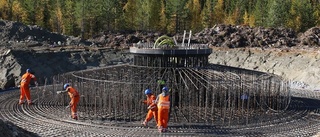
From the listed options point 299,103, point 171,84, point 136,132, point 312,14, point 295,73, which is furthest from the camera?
point 312,14

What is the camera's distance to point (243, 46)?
34188 millimetres

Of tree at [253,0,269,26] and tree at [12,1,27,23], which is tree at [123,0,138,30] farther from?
tree at [253,0,269,26]

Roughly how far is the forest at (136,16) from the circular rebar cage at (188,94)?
37.5m

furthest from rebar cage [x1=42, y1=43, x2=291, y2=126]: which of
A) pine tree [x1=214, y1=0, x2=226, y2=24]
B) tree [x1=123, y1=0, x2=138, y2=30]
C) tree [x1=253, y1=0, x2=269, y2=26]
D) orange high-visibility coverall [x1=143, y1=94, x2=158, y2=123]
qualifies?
pine tree [x1=214, y1=0, x2=226, y2=24]

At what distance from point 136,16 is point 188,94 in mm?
44639

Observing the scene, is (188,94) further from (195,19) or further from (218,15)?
(218,15)

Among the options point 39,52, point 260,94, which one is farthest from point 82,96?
point 39,52

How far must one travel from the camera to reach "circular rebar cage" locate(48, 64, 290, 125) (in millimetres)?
13336

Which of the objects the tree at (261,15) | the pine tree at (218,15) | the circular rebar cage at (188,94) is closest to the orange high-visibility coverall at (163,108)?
the circular rebar cage at (188,94)

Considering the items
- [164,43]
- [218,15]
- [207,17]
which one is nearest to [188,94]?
[164,43]

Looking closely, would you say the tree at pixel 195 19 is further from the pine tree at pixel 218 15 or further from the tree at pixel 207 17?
the pine tree at pixel 218 15

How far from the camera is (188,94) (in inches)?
548

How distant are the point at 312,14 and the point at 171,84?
167ft

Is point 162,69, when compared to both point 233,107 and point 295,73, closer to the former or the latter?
point 233,107
